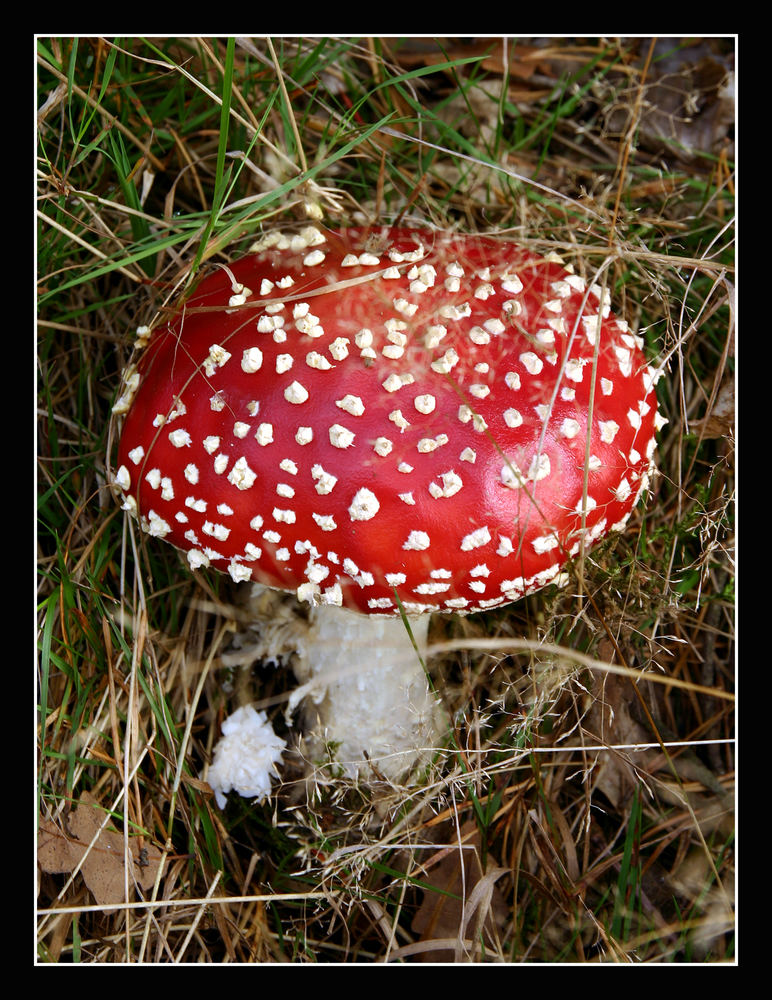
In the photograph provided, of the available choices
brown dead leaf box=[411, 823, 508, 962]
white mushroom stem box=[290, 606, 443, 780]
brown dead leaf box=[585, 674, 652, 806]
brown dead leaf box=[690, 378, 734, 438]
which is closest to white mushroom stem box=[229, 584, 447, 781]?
white mushroom stem box=[290, 606, 443, 780]

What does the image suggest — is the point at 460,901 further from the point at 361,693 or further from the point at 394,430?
the point at 394,430

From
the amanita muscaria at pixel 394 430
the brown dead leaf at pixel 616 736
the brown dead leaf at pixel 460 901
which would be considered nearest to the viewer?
the amanita muscaria at pixel 394 430

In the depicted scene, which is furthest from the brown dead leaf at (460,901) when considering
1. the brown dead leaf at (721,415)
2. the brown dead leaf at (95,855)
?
the brown dead leaf at (721,415)

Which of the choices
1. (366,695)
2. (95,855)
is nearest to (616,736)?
(366,695)

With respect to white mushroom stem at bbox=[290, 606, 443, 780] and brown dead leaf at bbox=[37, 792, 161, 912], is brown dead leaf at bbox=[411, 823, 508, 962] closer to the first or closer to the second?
white mushroom stem at bbox=[290, 606, 443, 780]

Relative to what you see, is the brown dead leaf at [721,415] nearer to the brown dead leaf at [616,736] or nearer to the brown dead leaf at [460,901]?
the brown dead leaf at [616,736]

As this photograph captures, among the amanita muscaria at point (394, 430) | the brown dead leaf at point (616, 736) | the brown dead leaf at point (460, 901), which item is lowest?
the brown dead leaf at point (460, 901)
